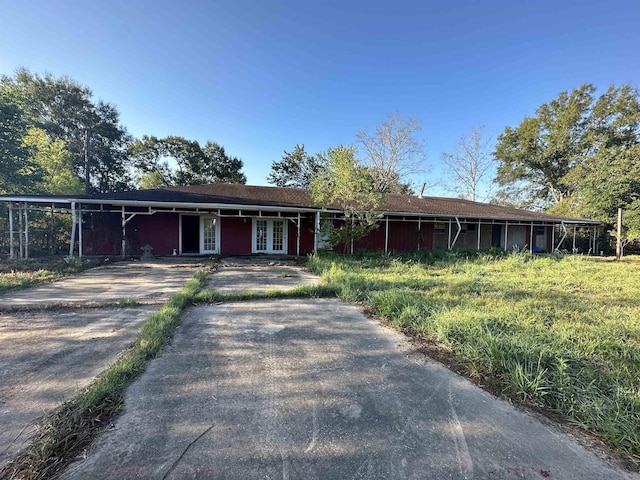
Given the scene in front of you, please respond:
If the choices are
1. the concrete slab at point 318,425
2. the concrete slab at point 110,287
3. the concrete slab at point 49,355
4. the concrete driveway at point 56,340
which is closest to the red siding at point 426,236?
the concrete slab at point 110,287

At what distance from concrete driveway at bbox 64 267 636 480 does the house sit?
906 centimetres

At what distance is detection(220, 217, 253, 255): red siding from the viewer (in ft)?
42.8

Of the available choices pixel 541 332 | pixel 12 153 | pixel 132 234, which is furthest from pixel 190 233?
pixel 541 332

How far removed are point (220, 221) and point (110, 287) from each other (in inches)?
264

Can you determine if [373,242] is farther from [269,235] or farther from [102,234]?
[102,234]

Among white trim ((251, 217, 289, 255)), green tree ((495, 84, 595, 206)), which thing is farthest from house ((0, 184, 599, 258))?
green tree ((495, 84, 595, 206))

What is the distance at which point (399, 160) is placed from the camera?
26156mm

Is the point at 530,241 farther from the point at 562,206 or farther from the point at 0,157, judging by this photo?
the point at 0,157

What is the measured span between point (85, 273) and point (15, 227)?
310 inches

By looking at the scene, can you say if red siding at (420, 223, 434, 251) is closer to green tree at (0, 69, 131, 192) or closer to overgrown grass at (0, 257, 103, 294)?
overgrown grass at (0, 257, 103, 294)

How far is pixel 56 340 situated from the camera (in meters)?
3.59

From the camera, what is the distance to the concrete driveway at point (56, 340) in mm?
2275

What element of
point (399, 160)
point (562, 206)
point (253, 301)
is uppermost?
point (399, 160)

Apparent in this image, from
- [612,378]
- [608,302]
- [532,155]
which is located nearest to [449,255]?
[608,302]
